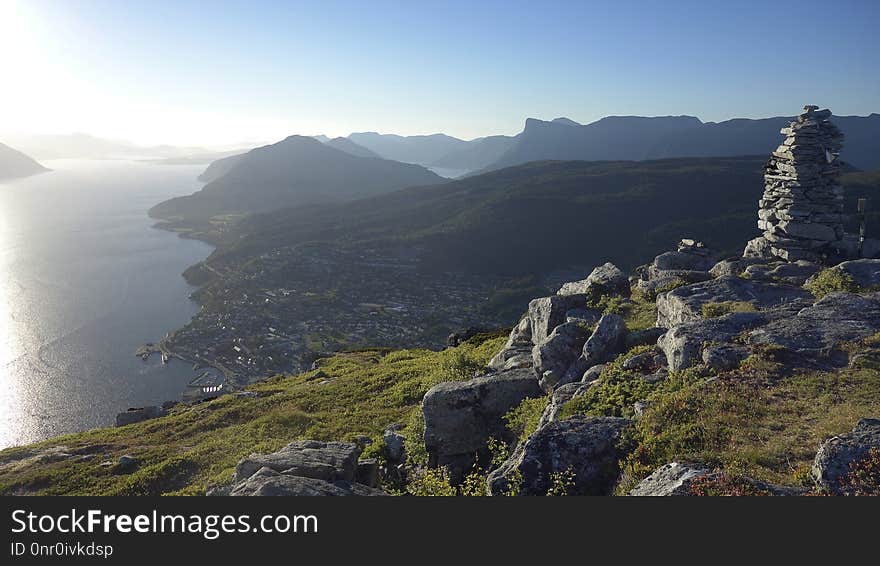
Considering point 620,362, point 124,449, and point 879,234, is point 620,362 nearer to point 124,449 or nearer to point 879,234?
point 124,449

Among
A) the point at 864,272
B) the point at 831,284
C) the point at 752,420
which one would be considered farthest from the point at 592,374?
the point at 864,272

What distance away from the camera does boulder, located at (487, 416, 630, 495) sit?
12734mm

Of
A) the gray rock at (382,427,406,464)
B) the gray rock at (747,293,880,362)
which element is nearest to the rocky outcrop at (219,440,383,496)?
the gray rock at (382,427,406,464)

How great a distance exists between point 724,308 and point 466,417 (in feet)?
42.1

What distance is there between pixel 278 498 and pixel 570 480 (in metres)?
7.05

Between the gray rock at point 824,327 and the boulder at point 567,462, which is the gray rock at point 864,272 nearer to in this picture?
the gray rock at point 824,327

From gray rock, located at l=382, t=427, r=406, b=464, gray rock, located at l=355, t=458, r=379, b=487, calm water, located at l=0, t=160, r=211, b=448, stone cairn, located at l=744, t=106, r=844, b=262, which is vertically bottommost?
calm water, located at l=0, t=160, r=211, b=448

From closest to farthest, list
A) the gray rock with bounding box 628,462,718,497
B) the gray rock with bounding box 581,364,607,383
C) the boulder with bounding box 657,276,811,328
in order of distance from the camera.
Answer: the gray rock with bounding box 628,462,718,497 → the gray rock with bounding box 581,364,607,383 → the boulder with bounding box 657,276,811,328

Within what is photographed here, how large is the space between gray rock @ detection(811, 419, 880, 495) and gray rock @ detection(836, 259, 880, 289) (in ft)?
60.2

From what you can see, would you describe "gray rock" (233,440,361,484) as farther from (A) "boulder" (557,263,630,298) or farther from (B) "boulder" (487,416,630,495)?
(A) "boulder" (557,263,630,298)

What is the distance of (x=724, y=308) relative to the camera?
22.4 m

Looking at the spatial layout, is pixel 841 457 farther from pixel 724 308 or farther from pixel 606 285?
pixel 606 285

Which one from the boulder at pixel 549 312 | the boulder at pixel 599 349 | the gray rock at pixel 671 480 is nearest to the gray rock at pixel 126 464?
the boulder at pixel 599 349

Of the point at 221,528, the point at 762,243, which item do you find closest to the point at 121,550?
the point at 221,528
